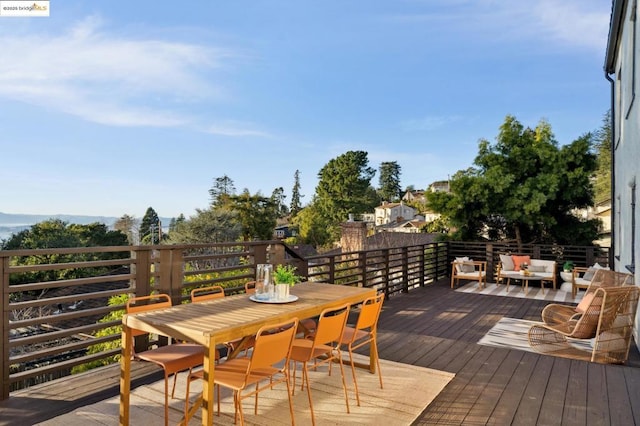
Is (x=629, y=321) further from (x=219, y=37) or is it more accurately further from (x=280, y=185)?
(x=280, y=185)

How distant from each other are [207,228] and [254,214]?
197 inches

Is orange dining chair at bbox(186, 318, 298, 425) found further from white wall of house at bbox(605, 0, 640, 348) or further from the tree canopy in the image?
the tree canopy

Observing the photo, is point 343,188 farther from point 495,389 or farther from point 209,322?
point 209,322

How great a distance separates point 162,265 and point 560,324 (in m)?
4.30

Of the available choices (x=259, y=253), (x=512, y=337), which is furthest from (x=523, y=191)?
(x=259, y=253)

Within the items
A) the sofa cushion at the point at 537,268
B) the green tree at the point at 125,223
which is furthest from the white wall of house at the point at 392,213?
the sofa cushion at the point at 537,268

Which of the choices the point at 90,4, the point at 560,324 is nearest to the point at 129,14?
the point at 90,4

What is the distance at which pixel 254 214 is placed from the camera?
32.7 m

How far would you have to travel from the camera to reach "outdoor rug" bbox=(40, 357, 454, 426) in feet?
8.94

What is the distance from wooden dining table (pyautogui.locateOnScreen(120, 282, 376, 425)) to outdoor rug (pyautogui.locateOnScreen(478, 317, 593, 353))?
2.76 metres

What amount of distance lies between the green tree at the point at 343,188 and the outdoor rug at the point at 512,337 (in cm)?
3217

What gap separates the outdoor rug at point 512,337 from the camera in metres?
4.83

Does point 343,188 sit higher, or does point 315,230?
point 343,188

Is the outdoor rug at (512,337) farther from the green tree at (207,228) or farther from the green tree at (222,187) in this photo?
the green tree at (222,187)
